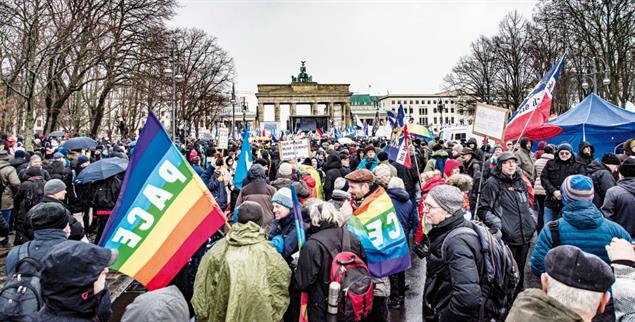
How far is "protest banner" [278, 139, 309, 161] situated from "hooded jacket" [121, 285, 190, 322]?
309 inches

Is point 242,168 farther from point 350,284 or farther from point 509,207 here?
point 350,284

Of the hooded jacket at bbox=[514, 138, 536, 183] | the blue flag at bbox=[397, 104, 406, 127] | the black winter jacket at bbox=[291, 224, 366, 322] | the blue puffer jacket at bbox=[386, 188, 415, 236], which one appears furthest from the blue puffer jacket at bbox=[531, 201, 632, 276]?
the blue flag at bbox=[397, 104, 406, 127]

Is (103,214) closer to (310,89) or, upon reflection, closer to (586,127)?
(586,127)

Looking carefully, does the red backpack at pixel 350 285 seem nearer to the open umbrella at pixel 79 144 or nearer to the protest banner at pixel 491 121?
the protest banner at pixel 491 121

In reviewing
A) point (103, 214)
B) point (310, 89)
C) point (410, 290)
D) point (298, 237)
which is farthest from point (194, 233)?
point (310, 89)

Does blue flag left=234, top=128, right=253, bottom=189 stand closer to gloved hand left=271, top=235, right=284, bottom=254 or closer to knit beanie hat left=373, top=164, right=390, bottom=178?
knit beanie hat left=373, top=164, right=390, bottom=178

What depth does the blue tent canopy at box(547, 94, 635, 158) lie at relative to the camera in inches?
448

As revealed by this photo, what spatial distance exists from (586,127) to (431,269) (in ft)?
32.7

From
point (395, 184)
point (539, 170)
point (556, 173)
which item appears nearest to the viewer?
point (395, 184)

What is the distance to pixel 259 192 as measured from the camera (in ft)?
20.6

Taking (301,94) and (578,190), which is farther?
(301,94)

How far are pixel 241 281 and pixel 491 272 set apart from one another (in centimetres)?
169

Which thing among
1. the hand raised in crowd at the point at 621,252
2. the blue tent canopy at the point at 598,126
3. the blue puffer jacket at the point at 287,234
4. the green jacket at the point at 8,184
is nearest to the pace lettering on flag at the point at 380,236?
the blue puffer jacket at the point at 287,234

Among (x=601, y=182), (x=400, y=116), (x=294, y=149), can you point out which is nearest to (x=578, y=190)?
(x=601, y=182)
